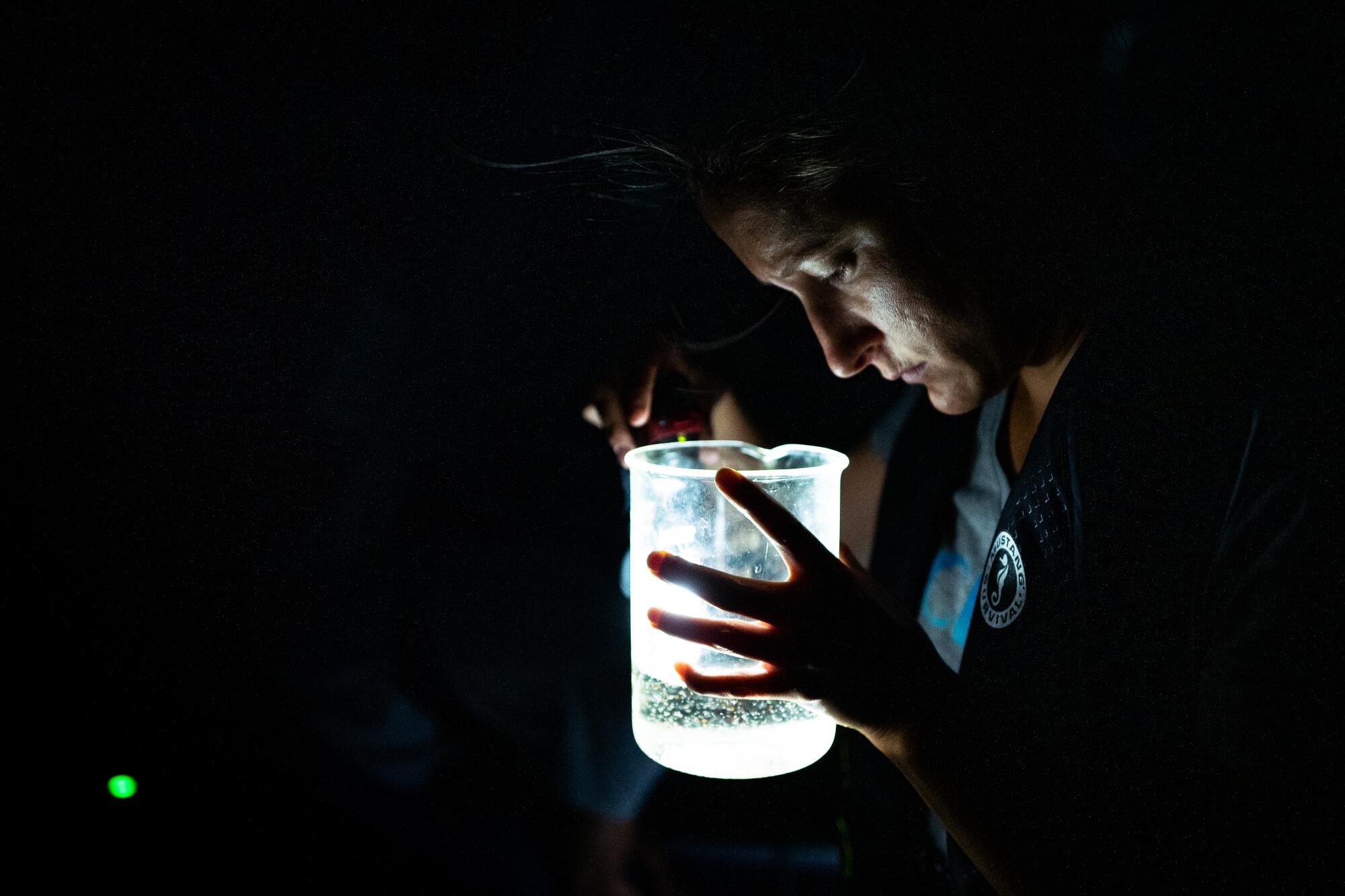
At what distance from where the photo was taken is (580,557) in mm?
1119

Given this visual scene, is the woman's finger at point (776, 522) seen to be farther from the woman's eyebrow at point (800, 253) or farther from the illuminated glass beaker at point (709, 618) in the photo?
the woman's eyebrow at point (800, 253)

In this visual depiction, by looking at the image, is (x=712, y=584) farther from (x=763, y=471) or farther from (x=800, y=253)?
(x=800, y=253)

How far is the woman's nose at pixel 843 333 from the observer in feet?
2.95

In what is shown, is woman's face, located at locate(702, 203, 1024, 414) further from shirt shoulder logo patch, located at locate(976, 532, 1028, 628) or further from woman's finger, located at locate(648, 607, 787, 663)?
woman's finger, located at locate(648, 607, 787, 663)

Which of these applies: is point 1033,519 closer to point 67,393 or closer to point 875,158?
point 875,158

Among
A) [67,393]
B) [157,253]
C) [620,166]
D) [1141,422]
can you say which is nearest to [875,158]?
[620,166]

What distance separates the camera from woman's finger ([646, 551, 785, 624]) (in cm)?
63

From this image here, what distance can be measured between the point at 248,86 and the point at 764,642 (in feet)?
2.30

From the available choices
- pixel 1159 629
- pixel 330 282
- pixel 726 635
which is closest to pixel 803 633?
pixel 726 635

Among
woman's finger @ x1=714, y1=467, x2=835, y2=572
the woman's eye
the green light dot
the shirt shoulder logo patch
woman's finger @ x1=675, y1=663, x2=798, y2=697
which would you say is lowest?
the green light dot

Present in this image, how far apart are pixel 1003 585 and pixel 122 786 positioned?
1.01 meters

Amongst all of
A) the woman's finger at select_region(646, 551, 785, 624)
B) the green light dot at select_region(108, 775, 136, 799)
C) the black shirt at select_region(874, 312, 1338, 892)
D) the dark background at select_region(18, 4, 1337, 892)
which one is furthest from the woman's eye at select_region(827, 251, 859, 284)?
the green light dot at select_region(108, 775, 136, 799)

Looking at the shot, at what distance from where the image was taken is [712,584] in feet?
2.06

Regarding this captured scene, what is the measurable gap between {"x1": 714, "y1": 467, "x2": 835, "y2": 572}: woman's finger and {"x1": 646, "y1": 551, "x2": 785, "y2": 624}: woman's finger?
0.14 ft
